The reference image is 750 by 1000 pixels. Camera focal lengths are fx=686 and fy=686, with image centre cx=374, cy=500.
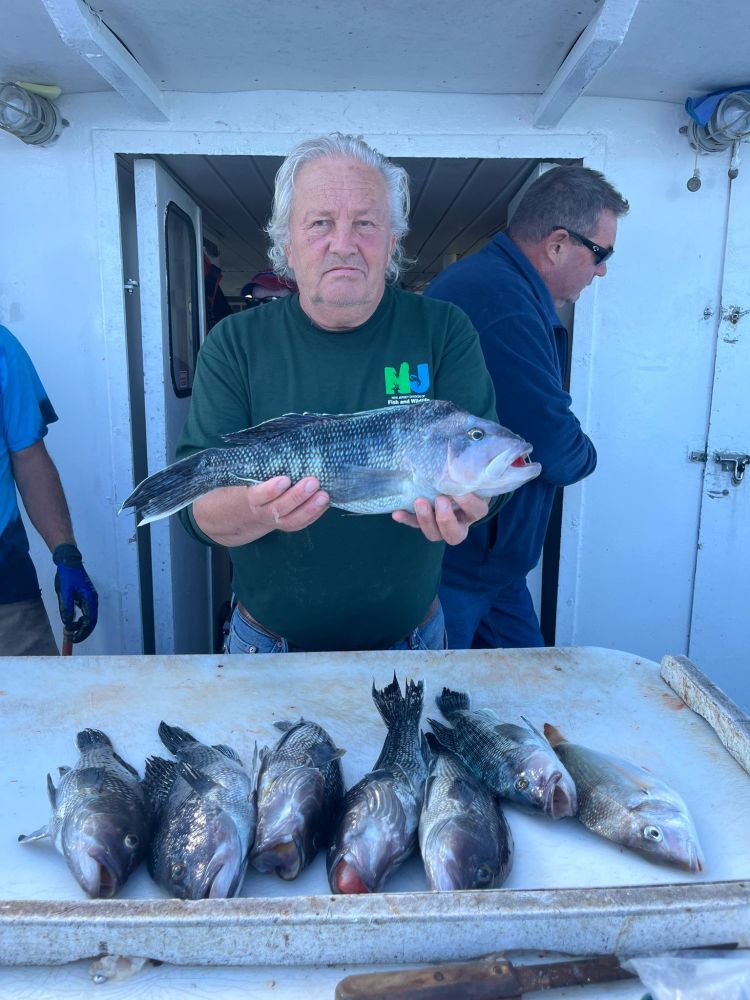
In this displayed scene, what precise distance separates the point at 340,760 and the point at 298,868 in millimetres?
376

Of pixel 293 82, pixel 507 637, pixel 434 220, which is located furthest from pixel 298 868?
pixel 434 220

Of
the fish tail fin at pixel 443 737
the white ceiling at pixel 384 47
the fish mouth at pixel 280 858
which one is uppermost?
Answer: the white ceiling at pixel 384 47

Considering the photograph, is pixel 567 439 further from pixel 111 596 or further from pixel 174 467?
pixel 111 596

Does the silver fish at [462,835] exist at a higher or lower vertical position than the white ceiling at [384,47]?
lower

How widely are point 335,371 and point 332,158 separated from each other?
0.66 m

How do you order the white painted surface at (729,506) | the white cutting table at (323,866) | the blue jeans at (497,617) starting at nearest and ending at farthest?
1. the white cutting table at (323,866)
2. the blue jeans at (497,617)
3. the white painted surface at (729,506)

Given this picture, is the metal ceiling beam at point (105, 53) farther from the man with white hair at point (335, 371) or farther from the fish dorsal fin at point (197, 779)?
the fish dorsal fin at point (197, 779)

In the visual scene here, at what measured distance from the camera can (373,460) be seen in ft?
6.28

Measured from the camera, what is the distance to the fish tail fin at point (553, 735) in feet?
6.03

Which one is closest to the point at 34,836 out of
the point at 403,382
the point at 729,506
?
the point at 403,382

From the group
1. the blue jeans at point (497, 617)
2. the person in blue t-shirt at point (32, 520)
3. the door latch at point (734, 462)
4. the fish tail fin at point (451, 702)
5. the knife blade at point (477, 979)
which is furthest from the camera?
the door latch at point (734, 462)

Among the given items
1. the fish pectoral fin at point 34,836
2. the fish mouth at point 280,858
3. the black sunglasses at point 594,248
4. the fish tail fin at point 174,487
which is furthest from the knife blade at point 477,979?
the black sunglasses at point 594,248

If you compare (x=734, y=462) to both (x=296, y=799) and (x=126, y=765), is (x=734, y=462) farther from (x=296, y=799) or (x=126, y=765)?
(x=126, y=765)

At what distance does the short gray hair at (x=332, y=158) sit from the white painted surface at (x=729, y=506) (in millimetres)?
2240
